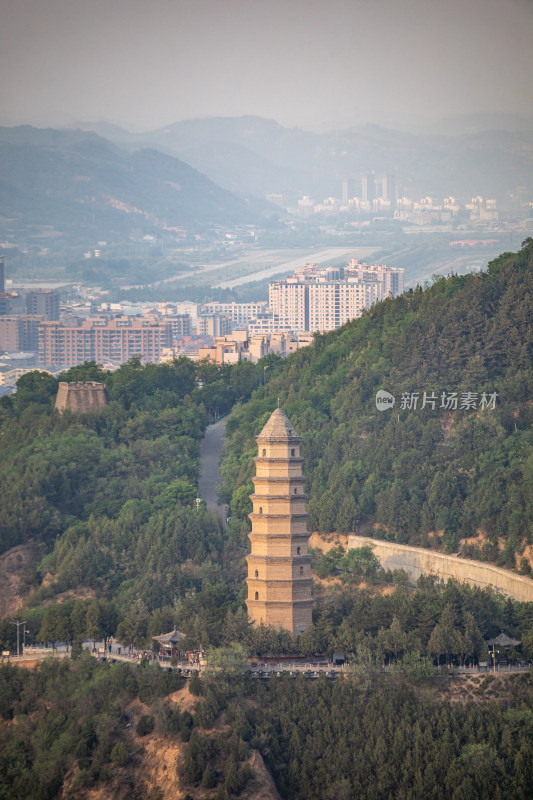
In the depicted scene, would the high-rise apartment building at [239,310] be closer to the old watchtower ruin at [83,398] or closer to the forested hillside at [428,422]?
the old watchtower ruin at [83,398]

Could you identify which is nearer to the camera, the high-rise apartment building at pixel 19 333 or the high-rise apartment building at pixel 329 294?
the high-rise apartment building at pixel 329 294

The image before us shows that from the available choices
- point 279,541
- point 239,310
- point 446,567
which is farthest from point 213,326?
point 279,541

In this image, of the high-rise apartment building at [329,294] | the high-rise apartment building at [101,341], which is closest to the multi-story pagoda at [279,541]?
the high-rise apartment building at [329,294]

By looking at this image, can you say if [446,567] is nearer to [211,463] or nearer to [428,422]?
[428,422]

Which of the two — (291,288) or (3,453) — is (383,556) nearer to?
(3,453)

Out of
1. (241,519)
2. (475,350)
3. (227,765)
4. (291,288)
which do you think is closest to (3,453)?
(241,519)

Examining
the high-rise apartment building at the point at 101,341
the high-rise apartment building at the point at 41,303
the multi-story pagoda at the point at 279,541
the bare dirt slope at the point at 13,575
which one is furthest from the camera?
the high-rise apartment building at the point at 41,303
